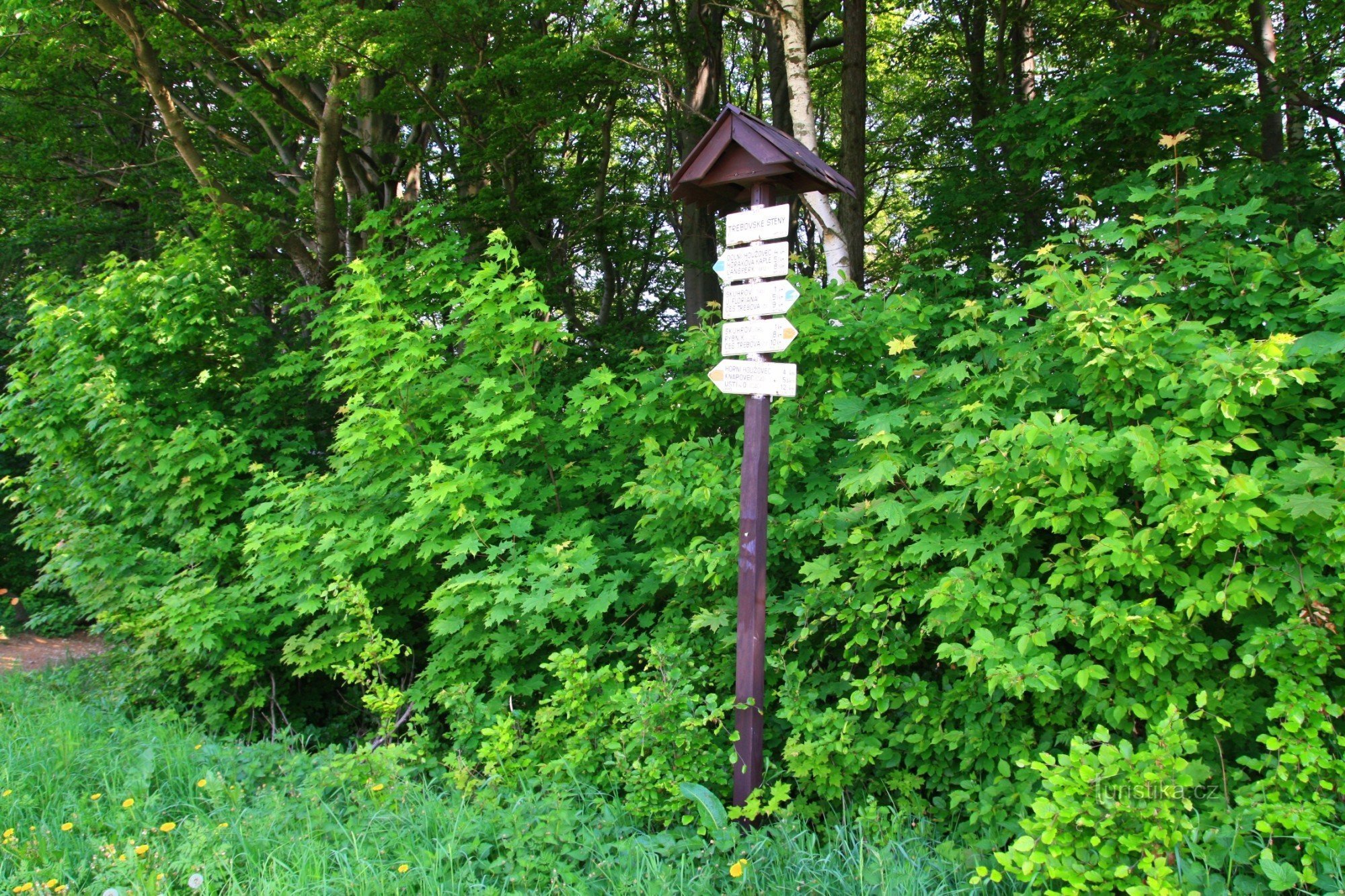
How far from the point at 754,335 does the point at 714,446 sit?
1.12 metres

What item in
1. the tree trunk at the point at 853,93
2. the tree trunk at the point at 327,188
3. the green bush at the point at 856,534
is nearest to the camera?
the green bush at the point at 856,534

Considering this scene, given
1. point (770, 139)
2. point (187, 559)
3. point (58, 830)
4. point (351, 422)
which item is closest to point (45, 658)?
point (187, 559)

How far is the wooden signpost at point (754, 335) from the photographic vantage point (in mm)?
3537

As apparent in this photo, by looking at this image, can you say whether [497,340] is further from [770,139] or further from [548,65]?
[548,65]

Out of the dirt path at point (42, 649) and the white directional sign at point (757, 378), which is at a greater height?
the white directional sign at point (757, 378)

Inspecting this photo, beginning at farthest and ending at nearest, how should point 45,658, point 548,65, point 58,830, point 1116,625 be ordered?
point 45,658 < point 548,65 < point 58,830 < point 1116,625

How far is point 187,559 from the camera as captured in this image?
622cm

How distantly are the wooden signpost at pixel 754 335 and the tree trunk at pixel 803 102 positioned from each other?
8.89 ft

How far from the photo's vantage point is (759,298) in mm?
3553

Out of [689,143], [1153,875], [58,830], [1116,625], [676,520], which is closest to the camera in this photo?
[1153,875]

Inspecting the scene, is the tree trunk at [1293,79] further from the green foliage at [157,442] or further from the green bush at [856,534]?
the green foliage at [157,442]

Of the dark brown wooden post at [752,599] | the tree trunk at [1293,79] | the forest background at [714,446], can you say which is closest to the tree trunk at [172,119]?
the forest background at [714,446]

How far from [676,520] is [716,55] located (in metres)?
8.93

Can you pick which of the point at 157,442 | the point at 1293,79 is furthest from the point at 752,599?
the point at 1293,79
